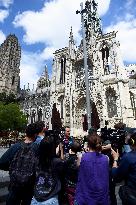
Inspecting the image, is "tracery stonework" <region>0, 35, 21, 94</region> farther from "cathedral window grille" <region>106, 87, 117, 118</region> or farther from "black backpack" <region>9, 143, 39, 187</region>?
"black backpack" <region>9, 143, 39, 187</region>

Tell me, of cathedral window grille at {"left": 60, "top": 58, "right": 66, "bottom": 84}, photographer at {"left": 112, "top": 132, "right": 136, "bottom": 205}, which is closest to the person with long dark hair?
photographer at {"left": 112, "top": 132, "right": 136, "bottom": 205}

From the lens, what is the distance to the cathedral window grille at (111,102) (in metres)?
31.0

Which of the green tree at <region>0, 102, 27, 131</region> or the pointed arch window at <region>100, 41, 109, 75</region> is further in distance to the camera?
the green tree at <region>0, 102, 27, 131</region>

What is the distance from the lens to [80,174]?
328 cm

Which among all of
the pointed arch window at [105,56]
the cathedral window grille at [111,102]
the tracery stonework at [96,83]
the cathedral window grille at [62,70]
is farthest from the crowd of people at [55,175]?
the cathedral window grille at [62,70]

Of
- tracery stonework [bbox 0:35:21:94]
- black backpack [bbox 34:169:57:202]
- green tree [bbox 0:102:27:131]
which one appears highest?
tracery stonework [bbox 0:35:21:94]

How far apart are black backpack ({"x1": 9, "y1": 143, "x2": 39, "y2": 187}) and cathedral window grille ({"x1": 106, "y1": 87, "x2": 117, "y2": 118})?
27822 mm

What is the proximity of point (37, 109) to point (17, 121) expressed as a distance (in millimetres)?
5153

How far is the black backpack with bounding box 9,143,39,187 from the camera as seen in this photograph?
3197 mm

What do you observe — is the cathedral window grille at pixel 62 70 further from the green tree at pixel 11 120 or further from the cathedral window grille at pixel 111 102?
the green tree at pixel 11 120

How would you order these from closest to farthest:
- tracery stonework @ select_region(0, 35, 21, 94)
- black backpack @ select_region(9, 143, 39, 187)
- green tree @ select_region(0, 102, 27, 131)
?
black backpack @ select_region(9, 143, 39, 187), green tree @ select_region(0, 102, 27, 131), tracery stonework @ select_region(0, 35, 21, 94)

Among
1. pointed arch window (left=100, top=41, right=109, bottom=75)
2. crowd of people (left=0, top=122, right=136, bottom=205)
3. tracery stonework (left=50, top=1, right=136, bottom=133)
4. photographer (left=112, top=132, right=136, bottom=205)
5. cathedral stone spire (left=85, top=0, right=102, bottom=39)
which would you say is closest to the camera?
photographer (left=112, top=132, right=136, bottom=205)

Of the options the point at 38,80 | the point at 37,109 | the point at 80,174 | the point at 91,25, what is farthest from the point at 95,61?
the point at 80,174

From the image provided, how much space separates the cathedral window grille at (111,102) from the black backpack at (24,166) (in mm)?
27822
